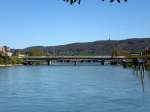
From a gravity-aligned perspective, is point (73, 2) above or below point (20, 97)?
above

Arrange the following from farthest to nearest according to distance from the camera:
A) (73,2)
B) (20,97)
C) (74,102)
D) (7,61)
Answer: (7,61), (20,97), (74,102), (73,2)

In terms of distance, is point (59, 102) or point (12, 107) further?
point (59, 102)

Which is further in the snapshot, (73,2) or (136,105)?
(136,105)

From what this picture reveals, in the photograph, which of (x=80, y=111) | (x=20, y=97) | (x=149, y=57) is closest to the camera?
(x=80, y=111)

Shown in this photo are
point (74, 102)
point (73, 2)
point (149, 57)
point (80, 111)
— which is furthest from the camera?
point (149, 57)

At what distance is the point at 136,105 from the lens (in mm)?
32719

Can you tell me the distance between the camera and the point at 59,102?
1353 inches

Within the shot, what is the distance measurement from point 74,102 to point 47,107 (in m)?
3.47

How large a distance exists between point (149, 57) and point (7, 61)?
7197 centimetres

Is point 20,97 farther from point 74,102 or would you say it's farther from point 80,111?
point 80,111

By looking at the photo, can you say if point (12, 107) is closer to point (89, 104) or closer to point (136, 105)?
point (89, 104)

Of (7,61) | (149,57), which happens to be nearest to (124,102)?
(149,57)

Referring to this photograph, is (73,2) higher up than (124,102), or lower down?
higher up

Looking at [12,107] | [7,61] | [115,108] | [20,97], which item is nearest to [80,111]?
[115,108]
